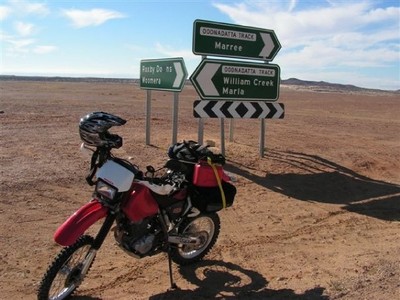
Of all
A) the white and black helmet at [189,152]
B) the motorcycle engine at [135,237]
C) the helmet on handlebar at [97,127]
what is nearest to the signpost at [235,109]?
the white and black helmet at [189,152]

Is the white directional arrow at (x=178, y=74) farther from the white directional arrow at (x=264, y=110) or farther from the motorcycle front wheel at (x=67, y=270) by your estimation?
the motorcycle front wheel at (x=67, y=270)

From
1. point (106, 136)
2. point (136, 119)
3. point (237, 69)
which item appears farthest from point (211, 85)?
point (136, 119)

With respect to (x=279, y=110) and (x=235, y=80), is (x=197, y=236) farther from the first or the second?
(x=279, y=110)

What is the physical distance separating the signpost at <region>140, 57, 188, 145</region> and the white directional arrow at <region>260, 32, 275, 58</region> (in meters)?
1.64

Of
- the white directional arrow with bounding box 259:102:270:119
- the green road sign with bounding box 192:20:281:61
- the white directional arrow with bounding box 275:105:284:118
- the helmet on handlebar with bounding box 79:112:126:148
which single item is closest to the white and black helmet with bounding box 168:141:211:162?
the helmet on handlebar with bounding box 79:112:126:148

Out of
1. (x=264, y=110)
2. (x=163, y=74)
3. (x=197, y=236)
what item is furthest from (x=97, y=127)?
(x=163, y=74)

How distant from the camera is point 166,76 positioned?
1030 cm

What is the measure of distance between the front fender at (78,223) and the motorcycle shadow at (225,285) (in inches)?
37.6

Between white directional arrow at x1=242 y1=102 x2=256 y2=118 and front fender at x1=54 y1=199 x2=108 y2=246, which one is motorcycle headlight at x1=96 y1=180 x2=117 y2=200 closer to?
front fender at x1=54 y1=199 x2=108 y2=246

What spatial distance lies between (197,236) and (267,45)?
18.8 feet

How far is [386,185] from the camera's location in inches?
364

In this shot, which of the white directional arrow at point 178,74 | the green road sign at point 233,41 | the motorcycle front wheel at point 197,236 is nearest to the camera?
the motorcycle front wheel at point 197,236

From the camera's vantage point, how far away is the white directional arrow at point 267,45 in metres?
9.87

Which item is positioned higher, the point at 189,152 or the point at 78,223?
the point at 189,152
